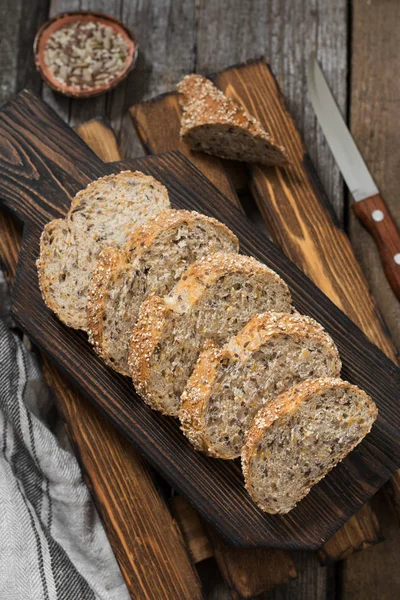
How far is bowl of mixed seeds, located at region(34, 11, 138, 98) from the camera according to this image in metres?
3.79

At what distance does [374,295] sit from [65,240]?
4.85ft

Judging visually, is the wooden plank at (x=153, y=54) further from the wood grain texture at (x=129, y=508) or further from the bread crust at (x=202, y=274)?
the wood grain texture at (x=129, y=508)

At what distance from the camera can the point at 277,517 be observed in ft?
9.83

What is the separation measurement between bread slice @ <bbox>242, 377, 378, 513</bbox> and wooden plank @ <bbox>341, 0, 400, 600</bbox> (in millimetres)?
682

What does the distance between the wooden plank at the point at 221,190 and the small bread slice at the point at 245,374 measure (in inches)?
21.4

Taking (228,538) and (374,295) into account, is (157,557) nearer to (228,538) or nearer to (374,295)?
(228,538)

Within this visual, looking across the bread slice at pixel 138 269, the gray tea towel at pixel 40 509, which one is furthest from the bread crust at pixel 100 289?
the gray tea towel at pixel 40 509

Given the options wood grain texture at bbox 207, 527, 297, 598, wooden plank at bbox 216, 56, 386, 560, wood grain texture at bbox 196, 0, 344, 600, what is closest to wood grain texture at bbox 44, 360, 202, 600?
wood grain texture at bbox 207, 527, 297, 598

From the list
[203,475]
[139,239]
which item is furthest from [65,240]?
[203,475]

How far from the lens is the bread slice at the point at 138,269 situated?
9.77 ft

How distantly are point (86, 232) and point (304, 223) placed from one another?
102 cm

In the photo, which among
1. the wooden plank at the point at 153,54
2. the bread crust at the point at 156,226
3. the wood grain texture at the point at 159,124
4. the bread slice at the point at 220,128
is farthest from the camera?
the wooden plank at the point at 153,54

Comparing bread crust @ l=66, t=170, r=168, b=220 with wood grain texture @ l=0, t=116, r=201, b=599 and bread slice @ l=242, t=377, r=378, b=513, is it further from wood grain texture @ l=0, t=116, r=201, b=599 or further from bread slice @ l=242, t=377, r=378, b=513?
bread slice @ l=242, t=377, r=378, b=513

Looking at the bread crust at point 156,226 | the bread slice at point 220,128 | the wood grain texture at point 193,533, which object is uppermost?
the bread slice at point 220,128
